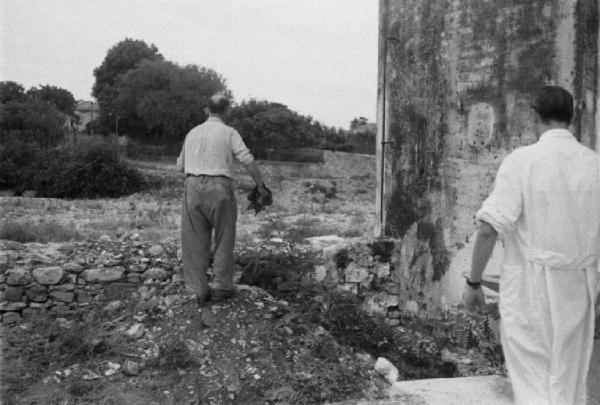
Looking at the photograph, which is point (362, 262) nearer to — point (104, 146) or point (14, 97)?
point (104, 146)

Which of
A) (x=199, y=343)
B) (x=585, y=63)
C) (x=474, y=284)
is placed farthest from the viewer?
(x=585, y=63)

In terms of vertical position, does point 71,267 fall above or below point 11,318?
above

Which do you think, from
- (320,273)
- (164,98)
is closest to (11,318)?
(320,273)

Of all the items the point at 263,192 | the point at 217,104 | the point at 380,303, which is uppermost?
the point at 217,104

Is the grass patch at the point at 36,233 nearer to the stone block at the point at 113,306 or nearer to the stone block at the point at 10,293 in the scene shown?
the stone block at the point at 10,293

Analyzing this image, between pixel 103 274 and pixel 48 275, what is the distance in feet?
1.61

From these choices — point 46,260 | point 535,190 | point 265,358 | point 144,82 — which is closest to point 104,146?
point 144,82

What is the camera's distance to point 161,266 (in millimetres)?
5582

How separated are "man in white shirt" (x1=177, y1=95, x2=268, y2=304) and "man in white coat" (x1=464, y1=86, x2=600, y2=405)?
271 cm

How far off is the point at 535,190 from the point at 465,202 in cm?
325

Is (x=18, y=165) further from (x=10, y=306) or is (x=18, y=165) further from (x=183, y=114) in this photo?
(x=10, y=306)

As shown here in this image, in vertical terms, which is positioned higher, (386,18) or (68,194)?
(386,18)

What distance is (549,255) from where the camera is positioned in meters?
2.45

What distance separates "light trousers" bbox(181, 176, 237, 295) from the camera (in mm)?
4789
